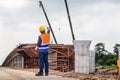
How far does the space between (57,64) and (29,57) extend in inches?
87.8

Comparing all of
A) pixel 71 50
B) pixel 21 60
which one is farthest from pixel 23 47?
pixel 71 50

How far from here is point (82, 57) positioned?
73.8ft

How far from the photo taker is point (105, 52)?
40594 millimetres

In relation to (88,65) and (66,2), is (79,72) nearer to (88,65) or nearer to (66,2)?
(88,65)

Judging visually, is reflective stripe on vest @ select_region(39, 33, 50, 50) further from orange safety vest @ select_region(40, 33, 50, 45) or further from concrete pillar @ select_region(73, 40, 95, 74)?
concrete pillar @ select_region(73, 40, 95, 74)

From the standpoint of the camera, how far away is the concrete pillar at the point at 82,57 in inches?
878

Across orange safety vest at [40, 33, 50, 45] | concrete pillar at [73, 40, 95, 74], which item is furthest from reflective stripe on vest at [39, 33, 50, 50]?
concrete pillar at [73, 40, 95, 74]

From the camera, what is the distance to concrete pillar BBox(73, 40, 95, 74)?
878 inches

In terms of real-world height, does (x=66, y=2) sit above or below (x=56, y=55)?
above

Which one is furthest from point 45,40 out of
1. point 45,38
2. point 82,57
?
point 82,57

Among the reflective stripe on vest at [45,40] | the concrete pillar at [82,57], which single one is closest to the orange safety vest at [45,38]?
the reflective stripe on vest at [45,40]

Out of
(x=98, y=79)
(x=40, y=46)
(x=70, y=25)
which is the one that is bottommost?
(x=98, y=79)

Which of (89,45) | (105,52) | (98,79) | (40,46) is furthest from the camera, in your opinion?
(105,52)

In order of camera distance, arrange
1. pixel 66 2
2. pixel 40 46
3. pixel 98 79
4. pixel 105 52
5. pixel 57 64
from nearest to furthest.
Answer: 1. pixel 98 79
2. pixel 40 46
3. pixel 57 64
4. pixel 105 52
5. pixel 66 2
